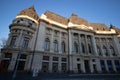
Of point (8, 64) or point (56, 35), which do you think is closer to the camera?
point (8, 64)

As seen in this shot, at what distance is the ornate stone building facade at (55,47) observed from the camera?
61.6 ft

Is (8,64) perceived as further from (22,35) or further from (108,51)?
(108,51)

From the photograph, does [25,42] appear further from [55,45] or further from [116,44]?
[116,44]

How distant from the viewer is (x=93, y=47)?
2873cm

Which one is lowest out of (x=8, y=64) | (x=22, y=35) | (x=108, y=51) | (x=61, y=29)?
(x=8, y=64)

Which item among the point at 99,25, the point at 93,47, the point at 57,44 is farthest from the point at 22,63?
the point at 99,25

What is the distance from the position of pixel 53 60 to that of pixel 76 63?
718 cm

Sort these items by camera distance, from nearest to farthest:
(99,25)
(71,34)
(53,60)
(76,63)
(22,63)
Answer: (22,63), (53,60), (76,63), (71,34), (99,25)

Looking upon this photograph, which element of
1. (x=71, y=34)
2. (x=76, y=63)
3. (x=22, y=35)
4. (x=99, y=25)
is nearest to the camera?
(x=22, y=35)

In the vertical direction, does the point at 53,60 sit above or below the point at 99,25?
below

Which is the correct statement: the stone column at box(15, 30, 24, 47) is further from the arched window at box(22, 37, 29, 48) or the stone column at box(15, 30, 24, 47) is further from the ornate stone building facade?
the arched window at box(22, 37, 29, 48)

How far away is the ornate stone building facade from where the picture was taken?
18777 millimetres

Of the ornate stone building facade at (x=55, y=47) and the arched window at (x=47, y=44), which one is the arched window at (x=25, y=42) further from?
the arched window at (x=47, y=44)

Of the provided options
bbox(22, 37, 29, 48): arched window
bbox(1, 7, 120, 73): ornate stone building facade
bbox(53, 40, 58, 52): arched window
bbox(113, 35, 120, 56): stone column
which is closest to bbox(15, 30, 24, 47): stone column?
bbox(1, 7, 120, 73): ornate stone building facade
